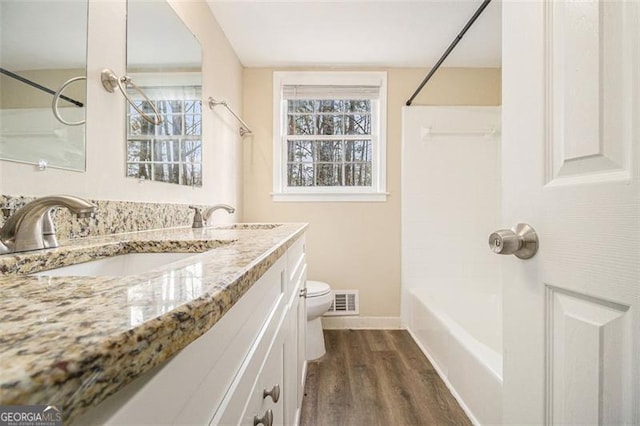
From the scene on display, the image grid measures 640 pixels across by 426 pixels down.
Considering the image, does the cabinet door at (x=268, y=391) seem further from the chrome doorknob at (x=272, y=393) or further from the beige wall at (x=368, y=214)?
the beige wall at (x=368, y=214)

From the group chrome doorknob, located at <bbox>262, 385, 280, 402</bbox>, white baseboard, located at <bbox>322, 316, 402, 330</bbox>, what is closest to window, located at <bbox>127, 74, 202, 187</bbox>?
chrome doorknob, located at <bbox>262, 385, 280, 402</bbox>

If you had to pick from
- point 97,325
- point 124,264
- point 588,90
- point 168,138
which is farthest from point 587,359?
point 168,138

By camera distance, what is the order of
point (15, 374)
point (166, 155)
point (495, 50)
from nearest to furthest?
point (15, 374) → point (166, 155) → point (495, 50)

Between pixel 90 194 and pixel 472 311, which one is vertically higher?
pixel 90 194

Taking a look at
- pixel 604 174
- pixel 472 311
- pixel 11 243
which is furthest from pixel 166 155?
pixel 472 311

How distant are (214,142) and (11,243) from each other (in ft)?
4.82

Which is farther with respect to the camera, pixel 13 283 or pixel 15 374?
pixel 13 283

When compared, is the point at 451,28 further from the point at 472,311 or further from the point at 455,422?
the point at 455,422

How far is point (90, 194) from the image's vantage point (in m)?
1.00

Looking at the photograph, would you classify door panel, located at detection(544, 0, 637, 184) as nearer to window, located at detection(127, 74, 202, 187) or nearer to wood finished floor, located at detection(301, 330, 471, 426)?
window, located at detection(127, 74, 202, 187)

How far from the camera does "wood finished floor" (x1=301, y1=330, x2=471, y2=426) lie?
1.55 m

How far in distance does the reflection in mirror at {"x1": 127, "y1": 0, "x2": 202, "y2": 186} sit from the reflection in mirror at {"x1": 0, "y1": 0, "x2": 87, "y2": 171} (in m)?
0.25

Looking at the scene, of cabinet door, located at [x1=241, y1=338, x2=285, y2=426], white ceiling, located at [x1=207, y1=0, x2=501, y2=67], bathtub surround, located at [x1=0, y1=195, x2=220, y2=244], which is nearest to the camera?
cabinet door, located at [x1=241, y1=338, x2=285, y2=426]

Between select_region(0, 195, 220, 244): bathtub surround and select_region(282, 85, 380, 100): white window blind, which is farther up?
select_region(282, 85, 380, 100): white window blind
